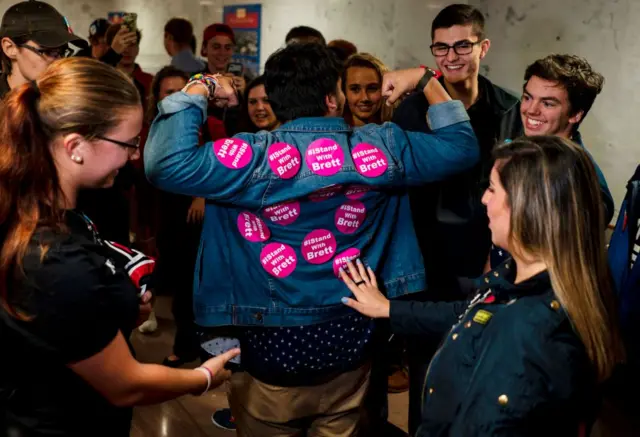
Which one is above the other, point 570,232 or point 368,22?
point 368,22

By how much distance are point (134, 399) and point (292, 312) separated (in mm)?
596

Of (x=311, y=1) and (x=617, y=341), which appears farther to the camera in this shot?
(x=311, y=1)

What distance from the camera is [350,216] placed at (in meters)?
1.85

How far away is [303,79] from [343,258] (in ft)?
1.83

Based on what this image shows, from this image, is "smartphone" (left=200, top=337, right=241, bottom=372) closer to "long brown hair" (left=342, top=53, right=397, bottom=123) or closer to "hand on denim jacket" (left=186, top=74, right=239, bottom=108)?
"hand on denim jacket" (left=186, top=74, right=239, bottom=108)

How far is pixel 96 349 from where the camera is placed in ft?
4.07

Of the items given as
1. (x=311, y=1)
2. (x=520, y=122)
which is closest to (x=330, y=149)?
(x=520, y=122)

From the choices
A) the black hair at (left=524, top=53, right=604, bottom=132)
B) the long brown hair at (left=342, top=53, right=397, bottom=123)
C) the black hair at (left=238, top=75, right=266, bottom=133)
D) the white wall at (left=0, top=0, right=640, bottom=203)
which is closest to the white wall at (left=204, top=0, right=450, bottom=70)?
the white wall at (left=0, top=0, right=640, bottom=203)

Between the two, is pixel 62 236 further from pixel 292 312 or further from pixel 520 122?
pixel 520 122

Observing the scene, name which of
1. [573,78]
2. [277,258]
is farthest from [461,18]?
[277,258]

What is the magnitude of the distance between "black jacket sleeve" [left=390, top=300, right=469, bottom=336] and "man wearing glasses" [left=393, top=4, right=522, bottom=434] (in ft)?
1.98

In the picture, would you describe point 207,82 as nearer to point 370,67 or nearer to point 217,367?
point 217,367

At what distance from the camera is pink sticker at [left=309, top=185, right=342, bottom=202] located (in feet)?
5.81

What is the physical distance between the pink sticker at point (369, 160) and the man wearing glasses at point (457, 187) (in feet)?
2.13
